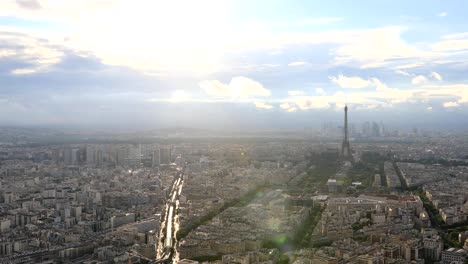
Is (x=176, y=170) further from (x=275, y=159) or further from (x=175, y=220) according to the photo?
(x=175, y=220)

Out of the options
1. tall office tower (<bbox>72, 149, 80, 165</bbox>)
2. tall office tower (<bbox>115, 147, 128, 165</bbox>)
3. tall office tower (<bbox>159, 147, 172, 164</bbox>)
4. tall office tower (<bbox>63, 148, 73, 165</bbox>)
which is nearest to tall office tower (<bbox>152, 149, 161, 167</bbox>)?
tall office tower (<bbox>159, 147, 172, 164</bbox>)

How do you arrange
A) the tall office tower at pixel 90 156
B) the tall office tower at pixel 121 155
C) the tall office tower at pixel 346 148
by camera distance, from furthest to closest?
the tall office tower at pixel 346 148 → the tall office tower at pixel 90 156 → the tall office tower at pixel 121 155

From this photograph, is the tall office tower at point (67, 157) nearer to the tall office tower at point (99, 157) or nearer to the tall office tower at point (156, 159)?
the tall office tower at point (99, 157)

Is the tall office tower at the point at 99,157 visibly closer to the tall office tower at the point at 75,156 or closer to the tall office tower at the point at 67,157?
the tall office tower at the point at 75,156

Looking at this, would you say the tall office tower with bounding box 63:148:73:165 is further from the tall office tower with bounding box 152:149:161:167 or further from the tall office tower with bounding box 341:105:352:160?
the tall office tower with bounding box 341:105:352:160

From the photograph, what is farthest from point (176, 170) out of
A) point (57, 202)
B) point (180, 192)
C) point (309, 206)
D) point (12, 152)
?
point (12, 152)

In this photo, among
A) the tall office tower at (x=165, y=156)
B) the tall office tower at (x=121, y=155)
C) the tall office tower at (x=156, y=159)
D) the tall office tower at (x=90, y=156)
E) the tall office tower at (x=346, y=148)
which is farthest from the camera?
the tall office tower at (x=346, y=148)

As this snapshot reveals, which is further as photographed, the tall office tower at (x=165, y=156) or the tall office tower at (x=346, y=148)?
the tall office tower at (x=346, y=148)

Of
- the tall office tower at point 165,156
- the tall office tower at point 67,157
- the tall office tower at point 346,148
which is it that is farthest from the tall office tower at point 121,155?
the tall office tower at point 346,148

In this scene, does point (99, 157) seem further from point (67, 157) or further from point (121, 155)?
point (67, 157)

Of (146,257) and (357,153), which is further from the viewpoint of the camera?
(357,153)

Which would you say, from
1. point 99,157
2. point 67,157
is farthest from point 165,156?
point 67,157
